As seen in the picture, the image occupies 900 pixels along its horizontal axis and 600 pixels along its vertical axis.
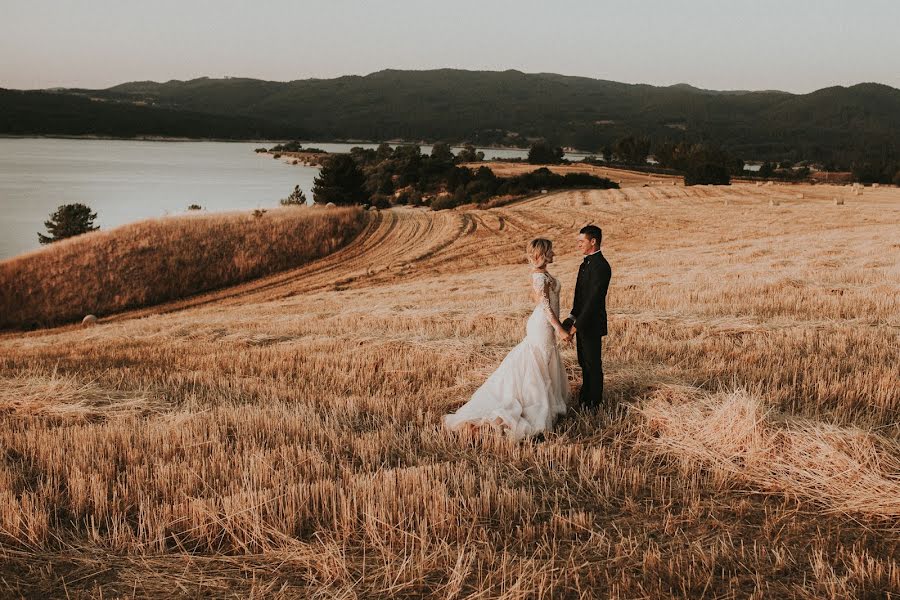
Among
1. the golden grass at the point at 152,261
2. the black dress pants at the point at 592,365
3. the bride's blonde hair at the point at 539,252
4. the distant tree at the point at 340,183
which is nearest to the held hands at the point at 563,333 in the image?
the black dress pants at the point at 592,365

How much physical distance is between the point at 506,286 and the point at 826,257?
9.60 metres

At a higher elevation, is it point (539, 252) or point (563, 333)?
point (539, 252)

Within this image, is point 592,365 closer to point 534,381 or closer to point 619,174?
point 534,381

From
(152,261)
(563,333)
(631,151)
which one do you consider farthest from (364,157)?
(563,333)

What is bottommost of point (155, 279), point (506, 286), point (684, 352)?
point (155, 279)

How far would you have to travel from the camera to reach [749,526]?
414 centimetres

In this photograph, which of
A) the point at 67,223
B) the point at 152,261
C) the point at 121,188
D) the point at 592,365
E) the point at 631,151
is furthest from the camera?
the point at 631,151

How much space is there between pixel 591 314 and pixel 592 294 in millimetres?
202

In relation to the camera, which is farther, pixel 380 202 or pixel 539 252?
pixel 380 202

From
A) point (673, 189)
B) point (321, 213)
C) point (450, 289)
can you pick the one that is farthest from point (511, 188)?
point (450, 289)

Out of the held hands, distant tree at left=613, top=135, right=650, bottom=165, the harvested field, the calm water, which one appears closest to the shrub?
the calm water

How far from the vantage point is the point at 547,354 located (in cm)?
635

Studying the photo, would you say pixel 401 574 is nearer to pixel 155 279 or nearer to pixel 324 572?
pixel 324 572

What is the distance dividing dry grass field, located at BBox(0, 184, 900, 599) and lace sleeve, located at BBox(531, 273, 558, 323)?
1.01 meters
